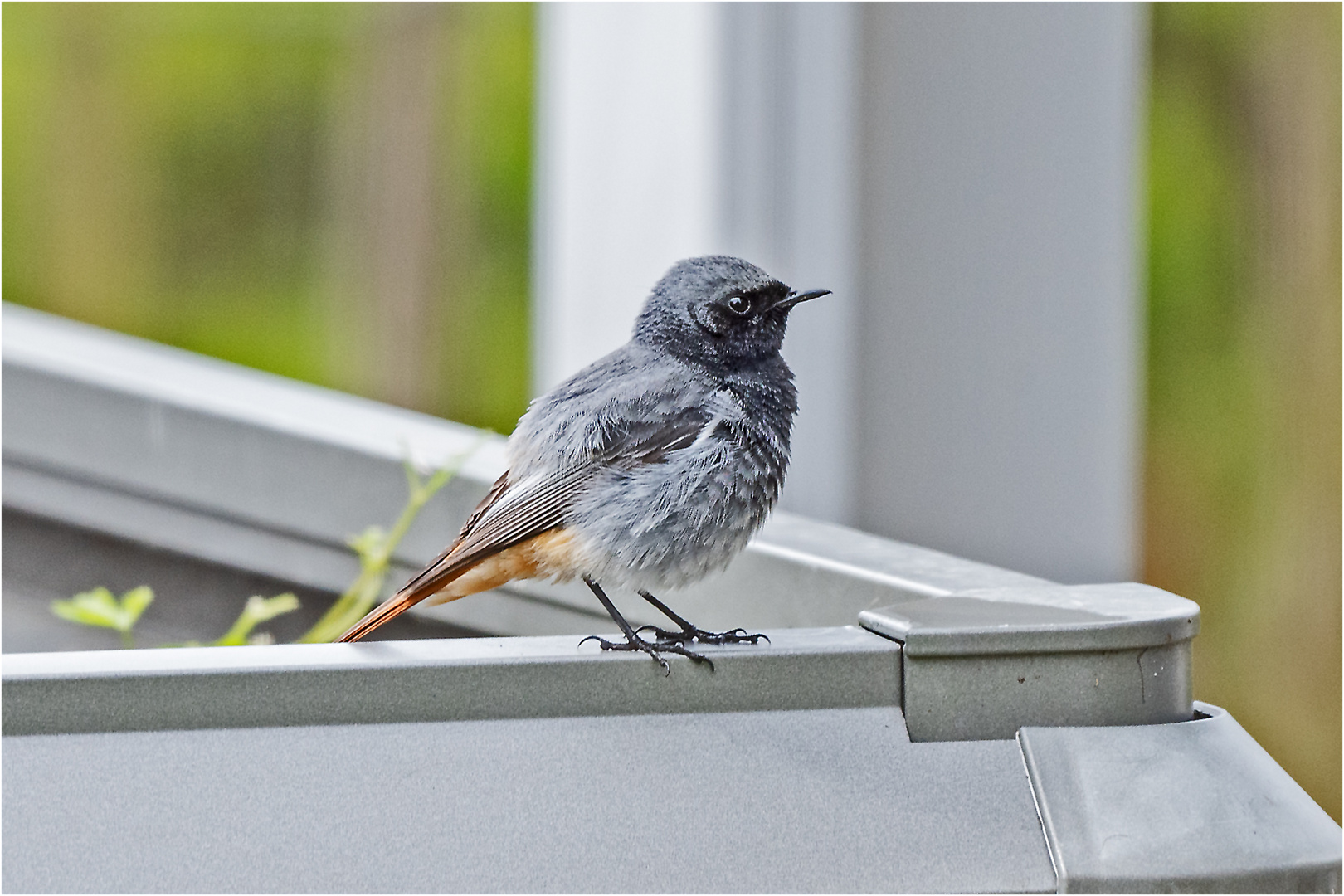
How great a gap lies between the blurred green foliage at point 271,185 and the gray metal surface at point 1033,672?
4.23ft

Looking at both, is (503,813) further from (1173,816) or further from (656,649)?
(1173,816)

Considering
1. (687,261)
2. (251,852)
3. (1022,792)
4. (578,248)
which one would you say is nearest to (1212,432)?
(578,248)

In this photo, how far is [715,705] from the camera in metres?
0.75

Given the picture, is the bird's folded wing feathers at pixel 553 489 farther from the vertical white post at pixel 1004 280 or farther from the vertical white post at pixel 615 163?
the vertical white post at pixel 1004 280

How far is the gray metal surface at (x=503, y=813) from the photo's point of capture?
25.1 inches

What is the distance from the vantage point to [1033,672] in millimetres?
772

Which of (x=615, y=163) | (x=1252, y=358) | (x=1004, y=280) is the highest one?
(x=615, y=163)

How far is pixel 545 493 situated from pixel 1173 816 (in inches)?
19.7

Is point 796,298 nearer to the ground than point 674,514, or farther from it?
farther from it

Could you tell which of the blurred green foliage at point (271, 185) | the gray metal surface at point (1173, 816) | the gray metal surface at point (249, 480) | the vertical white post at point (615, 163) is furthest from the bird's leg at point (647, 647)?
the blurred green foliage at point (271, 185)

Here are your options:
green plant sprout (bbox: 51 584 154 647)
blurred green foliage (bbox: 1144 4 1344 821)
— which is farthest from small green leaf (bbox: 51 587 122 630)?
blurred green foliage (bbox: 1144 4 1344 821)

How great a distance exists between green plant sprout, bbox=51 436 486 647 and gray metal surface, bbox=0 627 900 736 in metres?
0.37

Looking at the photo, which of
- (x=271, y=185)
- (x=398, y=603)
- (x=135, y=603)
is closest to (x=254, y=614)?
(x=135, y=603)

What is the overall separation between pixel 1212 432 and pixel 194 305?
1722 mm
